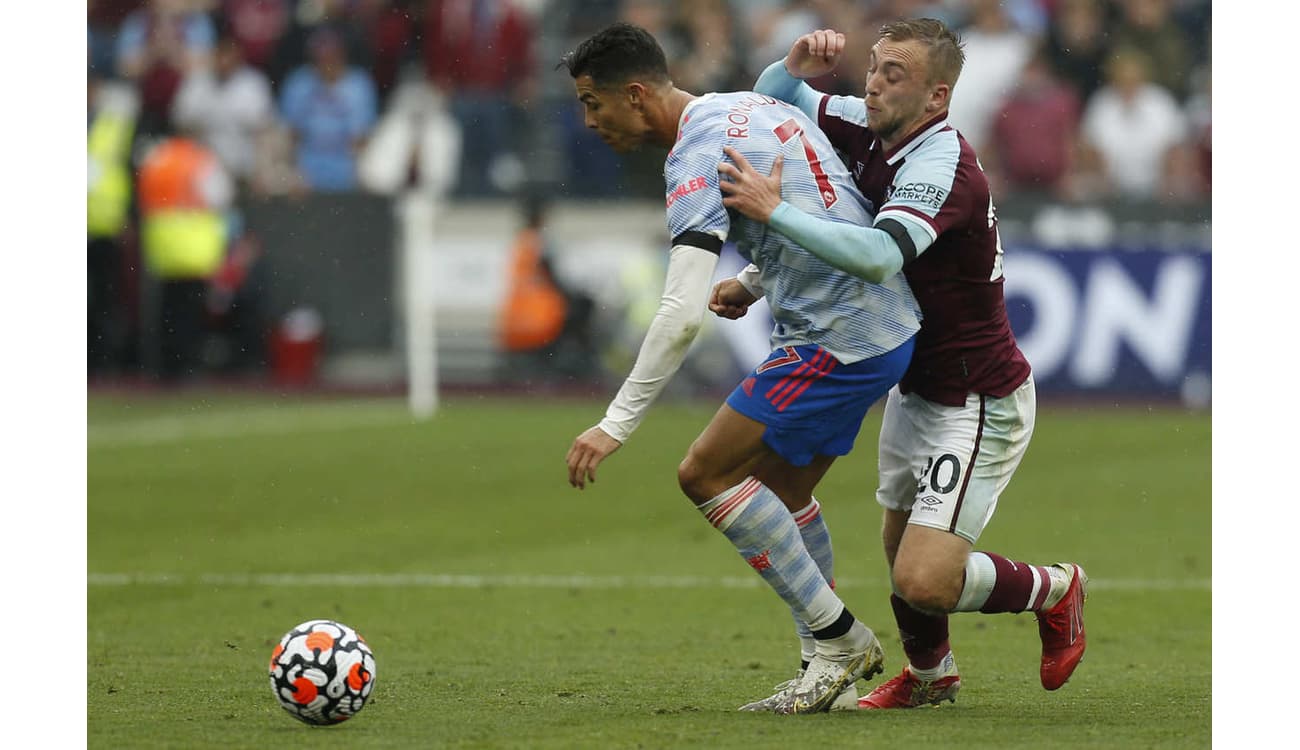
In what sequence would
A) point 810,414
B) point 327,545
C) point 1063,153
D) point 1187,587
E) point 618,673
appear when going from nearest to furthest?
point 810,414 → point 618,673 → point 1187,587 → point 327,545 → point 1063,153

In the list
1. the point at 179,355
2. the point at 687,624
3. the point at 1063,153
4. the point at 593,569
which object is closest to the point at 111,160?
the point at 179,355

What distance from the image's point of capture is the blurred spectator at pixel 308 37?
20766mm

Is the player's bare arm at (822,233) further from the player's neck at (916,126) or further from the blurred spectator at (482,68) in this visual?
the blurred spectator at (482,68)

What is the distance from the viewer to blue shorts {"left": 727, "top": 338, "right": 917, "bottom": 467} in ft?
19.7

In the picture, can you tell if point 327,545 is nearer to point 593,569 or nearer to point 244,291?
point 593,569

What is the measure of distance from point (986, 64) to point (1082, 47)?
4.67ft

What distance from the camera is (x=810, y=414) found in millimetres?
6004

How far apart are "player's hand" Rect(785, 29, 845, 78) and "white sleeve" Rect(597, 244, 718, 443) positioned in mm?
965

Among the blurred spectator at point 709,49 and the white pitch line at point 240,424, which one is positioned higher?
the blurred spectator at point 709,49

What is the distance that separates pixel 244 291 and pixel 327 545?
894cm

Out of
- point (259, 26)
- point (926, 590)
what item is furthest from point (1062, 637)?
point (259, 26)

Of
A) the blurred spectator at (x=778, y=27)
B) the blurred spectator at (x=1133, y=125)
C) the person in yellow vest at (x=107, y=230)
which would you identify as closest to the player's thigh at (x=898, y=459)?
the blurred spectator at (x=778, y=27)

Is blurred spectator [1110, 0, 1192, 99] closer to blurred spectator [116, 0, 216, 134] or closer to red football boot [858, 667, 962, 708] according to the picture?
blurred spectator [116, 0, 216, 134]

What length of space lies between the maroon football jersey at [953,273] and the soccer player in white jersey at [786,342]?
107mm
